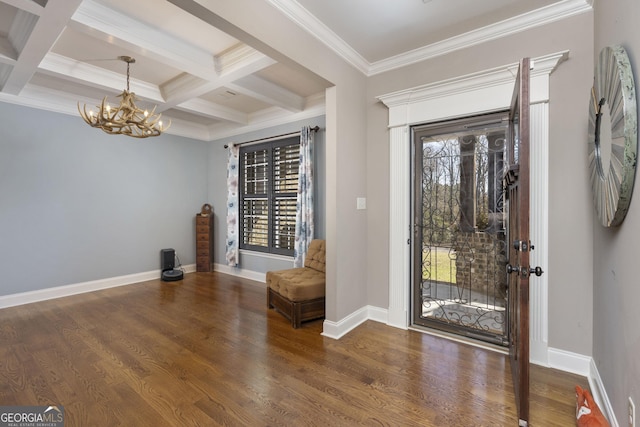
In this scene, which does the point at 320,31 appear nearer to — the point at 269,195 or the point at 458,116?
the point at 458,116

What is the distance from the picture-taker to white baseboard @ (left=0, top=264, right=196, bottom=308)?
385 cm

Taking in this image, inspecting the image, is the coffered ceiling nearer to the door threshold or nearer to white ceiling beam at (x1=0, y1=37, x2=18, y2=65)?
white ceiling beam at (x1=0, y1=37, x2=18, y2=65)

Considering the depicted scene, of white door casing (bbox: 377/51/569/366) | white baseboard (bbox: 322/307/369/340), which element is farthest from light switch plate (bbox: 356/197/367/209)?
white baseboard (bbox: 322/307/369/340)

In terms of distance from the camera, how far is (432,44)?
284cm

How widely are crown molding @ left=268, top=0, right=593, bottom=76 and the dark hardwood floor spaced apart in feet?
9.03

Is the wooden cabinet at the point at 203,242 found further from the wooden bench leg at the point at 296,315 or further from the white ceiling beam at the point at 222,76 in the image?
the wooden bench leg at the point at 296,315

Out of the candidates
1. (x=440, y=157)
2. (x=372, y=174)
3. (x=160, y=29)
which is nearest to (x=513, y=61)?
(x=440, y=157)

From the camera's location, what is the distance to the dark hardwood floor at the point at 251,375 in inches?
71.6

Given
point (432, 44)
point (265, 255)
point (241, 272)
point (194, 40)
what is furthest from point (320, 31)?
point (241, 272)

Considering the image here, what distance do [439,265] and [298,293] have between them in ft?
4.85

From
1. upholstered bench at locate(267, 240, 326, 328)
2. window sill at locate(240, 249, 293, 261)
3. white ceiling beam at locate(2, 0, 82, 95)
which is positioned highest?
white ceiling beam at locate(2, 0, 82, 95)

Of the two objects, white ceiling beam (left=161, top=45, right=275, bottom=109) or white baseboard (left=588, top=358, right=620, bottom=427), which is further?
white ceiling beam (left=161, top=45, right=275, bottom=109)

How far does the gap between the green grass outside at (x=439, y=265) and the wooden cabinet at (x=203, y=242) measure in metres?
4.19

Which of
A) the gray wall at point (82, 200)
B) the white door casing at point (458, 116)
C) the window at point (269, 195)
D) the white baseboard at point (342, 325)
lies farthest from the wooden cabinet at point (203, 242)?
the white door casing at point (458, 116)
